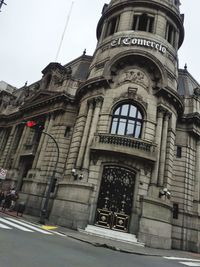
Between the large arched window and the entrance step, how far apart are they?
7921 millimetres

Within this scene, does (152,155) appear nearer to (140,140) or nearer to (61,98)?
(140,140)

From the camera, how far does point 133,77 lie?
75.6 ft

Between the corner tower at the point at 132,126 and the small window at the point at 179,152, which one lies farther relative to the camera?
the small window at the point at 179,152

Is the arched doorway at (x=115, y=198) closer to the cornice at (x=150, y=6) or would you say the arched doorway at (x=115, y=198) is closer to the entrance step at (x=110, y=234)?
the entrance step at (x=110, y=234)

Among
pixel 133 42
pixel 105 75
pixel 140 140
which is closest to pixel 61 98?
pixel 105 75

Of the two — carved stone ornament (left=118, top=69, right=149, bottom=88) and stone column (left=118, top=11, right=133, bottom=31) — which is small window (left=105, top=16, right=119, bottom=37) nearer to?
stone column (left=118, top=11, right=133, bottom=31)

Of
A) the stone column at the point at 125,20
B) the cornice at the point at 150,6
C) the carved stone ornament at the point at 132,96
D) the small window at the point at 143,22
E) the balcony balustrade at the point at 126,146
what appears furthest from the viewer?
the cornice at the point at 150,6

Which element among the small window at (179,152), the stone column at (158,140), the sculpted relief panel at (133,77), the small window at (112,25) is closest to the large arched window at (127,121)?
the stone column at (158,140)

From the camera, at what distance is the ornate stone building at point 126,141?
751 inches

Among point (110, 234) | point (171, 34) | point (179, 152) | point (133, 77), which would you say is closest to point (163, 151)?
point (179, 152)

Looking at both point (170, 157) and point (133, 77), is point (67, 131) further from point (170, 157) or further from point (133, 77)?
point (170, 157)

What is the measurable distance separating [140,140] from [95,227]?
24.2 feet

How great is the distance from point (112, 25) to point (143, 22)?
378 cm

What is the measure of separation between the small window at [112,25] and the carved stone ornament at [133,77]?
24.4 ft
